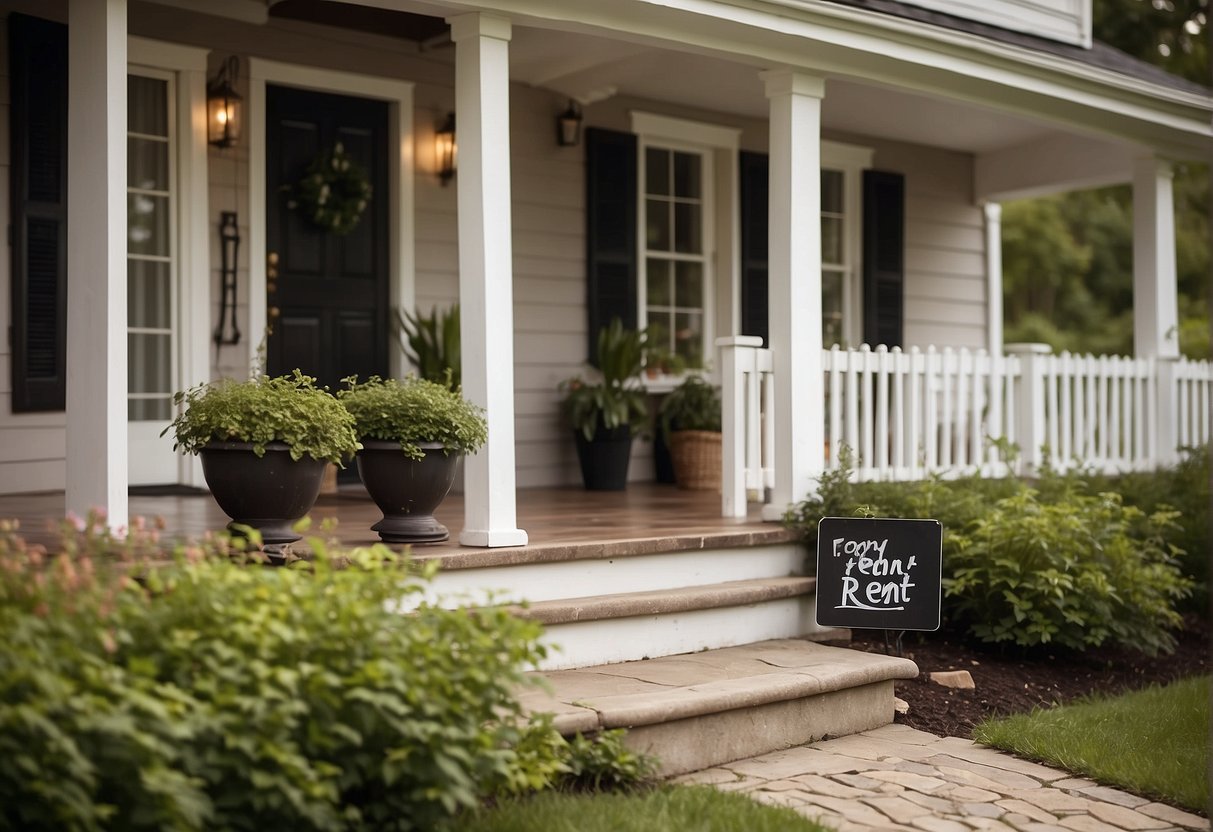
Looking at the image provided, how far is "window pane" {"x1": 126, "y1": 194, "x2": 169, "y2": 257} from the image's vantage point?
717 centimetres

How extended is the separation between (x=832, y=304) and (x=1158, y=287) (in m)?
2.40

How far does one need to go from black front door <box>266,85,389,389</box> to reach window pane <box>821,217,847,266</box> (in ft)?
12.3

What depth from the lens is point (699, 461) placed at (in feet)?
28.8

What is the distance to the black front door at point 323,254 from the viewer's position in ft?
24.8

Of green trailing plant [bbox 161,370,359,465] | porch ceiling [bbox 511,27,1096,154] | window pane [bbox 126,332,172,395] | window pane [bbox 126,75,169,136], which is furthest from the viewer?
porch ceiling [bbox 511,27,1096,154]

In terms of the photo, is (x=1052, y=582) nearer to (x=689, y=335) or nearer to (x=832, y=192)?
(x=689, y=335)

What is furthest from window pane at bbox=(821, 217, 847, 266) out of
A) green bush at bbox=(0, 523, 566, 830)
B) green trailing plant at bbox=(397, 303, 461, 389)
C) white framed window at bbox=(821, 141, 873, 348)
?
green bush at bbox=(0, 523, 566, 830)

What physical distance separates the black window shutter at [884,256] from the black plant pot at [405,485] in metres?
5.77

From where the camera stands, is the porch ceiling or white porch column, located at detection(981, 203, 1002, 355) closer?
the porch ceiling

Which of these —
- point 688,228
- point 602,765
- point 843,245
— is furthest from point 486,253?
point 843,245

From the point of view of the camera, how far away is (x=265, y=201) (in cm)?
748

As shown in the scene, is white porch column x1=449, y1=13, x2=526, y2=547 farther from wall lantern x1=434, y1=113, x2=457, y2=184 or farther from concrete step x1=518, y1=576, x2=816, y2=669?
wall lantern x1=434, y1=113, x2=457, y2=184

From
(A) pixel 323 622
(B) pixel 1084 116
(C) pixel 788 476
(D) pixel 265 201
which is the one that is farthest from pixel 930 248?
(A) pixel 323 622

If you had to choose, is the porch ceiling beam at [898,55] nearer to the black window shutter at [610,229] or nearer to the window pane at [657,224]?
the black window shutter at [610,229]
